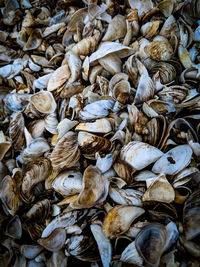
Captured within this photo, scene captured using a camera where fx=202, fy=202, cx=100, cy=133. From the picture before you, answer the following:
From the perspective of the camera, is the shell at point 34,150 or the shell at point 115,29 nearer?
the shell at point 34,150

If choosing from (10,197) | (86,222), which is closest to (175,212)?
(86,222)

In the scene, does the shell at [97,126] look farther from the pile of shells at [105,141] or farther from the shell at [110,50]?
the shell at [110,50]

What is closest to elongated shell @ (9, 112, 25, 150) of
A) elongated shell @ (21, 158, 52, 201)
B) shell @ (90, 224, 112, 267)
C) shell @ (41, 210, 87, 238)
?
elongated shell @ (21, 158, 52, 201)

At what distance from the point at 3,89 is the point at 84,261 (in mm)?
912

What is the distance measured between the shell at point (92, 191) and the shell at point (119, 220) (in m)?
0.06

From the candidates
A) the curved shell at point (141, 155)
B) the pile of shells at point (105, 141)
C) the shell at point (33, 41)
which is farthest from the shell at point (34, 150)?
the shell at point (33, 41)

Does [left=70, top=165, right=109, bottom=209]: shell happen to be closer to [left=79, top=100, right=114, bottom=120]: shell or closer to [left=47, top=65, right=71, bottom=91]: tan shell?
[left=79, top=100, right=114, bottom=120]: shell

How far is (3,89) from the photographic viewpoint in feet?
3.58

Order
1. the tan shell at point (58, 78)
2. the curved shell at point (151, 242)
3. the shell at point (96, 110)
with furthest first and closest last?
→ the tan shell at point (58, 78)
the shell at point (96, 110)
the curved shell at point (151, 242)

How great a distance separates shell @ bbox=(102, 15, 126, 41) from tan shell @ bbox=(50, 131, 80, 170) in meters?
0.56

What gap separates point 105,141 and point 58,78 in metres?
0.43

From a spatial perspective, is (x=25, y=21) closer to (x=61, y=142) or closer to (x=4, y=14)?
(x=4, y=14)

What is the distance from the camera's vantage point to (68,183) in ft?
2.47

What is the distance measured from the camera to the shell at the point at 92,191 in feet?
2.23
